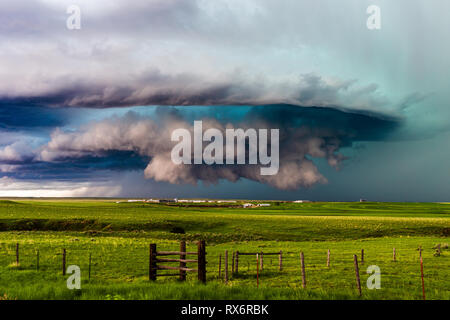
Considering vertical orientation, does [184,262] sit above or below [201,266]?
below

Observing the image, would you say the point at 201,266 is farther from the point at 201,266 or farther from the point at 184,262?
the point at 184,262

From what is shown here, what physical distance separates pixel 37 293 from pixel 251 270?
18151 mm

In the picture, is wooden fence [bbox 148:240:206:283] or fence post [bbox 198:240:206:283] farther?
wooden fence [bbox 148:240:206:283]

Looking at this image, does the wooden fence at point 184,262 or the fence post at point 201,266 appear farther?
the wooden fence at point 184,262

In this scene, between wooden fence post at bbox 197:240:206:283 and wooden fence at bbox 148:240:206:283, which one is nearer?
wooden fence post at bbox 197:240:206:283

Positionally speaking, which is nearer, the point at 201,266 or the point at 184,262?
the point at 201,266

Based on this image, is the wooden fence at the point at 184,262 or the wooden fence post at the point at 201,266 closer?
the wooden fence post at the point at 201,266

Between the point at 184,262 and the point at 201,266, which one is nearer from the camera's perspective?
the point at 201,266

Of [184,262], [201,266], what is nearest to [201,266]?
[201,266]

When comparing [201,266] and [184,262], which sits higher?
[201,266]

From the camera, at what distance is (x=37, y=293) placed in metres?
16.5
